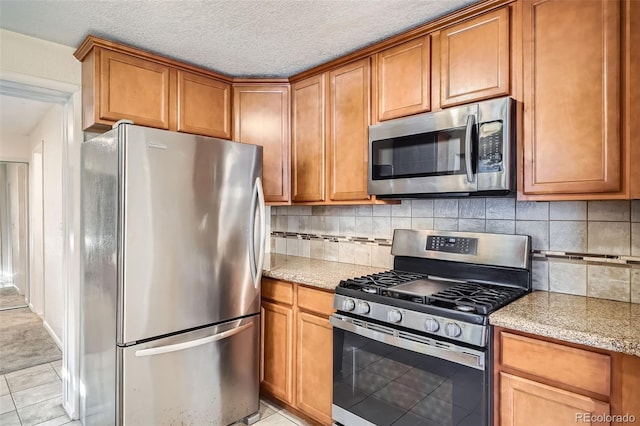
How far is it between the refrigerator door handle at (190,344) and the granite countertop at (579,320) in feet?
4.64

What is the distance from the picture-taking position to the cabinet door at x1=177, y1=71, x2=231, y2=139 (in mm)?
2486

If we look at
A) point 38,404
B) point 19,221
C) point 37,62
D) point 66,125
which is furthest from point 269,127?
point 19,221

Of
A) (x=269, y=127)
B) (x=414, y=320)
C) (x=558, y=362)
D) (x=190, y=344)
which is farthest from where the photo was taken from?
(x=269, y=127)

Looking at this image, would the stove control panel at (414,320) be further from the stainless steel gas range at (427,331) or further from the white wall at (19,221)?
the white wall at (19,221)

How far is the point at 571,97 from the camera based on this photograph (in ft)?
5.02

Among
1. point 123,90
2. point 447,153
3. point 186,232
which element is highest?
point 123,90

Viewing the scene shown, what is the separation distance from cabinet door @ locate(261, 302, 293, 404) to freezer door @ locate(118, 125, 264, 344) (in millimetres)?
179

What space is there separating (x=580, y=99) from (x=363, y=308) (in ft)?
4.27

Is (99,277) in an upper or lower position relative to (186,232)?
lower

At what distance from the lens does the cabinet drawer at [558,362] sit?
4.01ft

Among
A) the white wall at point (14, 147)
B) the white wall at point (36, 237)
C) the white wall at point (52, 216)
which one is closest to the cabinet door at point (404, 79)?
the white wall at point (52, 216)

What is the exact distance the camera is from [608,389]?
1.21 m

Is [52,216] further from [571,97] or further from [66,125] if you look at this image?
[571,97]

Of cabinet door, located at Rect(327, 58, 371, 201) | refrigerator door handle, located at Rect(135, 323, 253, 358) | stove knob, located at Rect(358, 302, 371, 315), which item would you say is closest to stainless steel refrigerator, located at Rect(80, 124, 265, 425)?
refrigerator door handle, located at Rect(135, 323, 253, 358)
